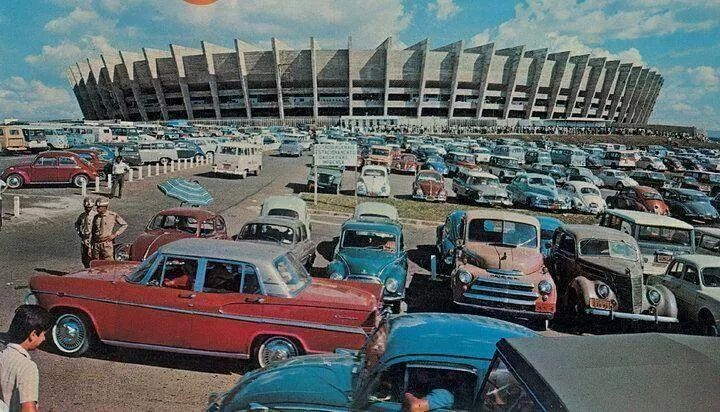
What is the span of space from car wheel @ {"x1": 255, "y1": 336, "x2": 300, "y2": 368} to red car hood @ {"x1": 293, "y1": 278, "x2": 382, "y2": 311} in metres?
0.55

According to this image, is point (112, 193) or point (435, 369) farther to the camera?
point (112, 193)

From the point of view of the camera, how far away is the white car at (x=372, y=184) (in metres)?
24.4

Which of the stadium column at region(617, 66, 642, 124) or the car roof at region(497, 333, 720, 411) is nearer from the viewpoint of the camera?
the car roof at region(497, 333, 720, 411)

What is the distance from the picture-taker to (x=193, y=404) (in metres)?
5.86

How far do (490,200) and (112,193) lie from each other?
16.2 m

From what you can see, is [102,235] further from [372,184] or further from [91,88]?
[91,88]

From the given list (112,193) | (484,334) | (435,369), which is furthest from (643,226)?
(112,193)

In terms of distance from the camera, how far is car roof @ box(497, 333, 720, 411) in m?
2.42

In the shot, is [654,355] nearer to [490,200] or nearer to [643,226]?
[643,226]

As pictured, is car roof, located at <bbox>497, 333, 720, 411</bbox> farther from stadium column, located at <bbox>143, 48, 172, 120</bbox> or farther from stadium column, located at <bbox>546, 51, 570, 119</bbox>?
stadium column, located at <bbox>546, 51, 570, 119</bbox>

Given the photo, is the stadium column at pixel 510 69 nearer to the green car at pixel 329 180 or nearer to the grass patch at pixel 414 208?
the grass patch at pixel 414 208

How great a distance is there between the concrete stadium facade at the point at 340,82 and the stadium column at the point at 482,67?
0.17 m

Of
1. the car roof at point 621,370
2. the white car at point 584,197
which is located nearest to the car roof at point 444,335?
the car roof at point 621,370

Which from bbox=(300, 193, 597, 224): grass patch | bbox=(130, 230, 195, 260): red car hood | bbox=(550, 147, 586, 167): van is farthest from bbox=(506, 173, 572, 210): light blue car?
bbox=(550, 147, 586, 167): van
